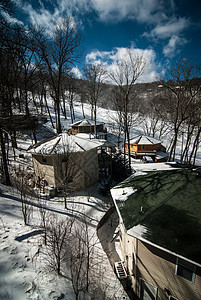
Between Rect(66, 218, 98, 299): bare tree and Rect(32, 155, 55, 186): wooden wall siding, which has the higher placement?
Rect(32, 155, 55, 186): wooden wall siding

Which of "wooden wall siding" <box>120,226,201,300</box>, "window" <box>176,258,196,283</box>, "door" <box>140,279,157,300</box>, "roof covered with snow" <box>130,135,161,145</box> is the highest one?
"roof covered with snow" <box>130,135,161,145</box>

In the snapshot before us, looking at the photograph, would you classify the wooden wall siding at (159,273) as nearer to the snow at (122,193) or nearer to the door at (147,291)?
the door at (147,291)

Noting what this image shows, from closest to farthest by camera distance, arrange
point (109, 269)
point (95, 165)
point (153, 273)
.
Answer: point (153, 273)
point (109, 269)
point (95, 165)

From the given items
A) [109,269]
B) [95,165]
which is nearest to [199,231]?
[109,269]

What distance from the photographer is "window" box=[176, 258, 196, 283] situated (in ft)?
15.2

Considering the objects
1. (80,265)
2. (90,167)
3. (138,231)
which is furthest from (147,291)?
(90,167)

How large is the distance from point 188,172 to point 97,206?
6.77 metres

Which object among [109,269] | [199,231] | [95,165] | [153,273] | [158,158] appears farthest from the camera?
[158,158]

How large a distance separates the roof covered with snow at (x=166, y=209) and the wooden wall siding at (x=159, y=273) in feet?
2.26

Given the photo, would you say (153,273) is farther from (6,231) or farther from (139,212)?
(6,231)

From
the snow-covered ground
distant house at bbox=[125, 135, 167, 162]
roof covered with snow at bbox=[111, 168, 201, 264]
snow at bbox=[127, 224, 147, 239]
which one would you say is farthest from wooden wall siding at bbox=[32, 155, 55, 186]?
distant house at bbox=[125, 135, 167, 162]

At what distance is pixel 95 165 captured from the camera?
15172 millimetres

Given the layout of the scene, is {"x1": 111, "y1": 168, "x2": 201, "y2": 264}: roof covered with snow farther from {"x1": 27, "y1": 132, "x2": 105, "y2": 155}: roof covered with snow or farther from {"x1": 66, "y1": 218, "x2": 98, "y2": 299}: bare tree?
{"x1": 27, "y1": 132, "x2": 105, "y2": 155}: roof covered with snow

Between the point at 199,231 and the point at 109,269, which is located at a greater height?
the point at 199,231
